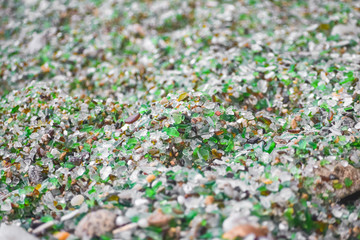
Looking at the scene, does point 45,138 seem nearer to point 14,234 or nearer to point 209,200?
point 14,234

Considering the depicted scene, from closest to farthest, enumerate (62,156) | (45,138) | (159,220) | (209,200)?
1. (159,220)
2. (209,200)
3. (62,156)
4. (45,138)

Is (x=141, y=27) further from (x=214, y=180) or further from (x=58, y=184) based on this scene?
(x=214, y=180)

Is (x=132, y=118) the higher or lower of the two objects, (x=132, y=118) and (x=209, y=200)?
the higher

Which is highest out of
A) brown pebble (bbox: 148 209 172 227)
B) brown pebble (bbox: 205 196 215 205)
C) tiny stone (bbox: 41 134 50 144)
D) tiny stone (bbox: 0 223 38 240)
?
tiny stone (bbox: 41 134 50 144)

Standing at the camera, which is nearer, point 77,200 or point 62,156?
point 77,200

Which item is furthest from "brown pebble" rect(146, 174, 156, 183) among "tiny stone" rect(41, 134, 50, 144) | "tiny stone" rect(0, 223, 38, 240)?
"tiny stone" rect(41, 134, 50, 144)

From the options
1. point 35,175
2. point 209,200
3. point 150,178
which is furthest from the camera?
point 35,175

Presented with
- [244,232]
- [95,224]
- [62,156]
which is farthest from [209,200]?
[62,156]

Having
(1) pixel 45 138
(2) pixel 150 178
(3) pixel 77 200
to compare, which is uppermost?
(1) pixel 45 138

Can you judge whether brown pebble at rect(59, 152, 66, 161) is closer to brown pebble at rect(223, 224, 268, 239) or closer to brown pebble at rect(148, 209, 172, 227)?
brown pebble at rect(148, 209, 172, 227)

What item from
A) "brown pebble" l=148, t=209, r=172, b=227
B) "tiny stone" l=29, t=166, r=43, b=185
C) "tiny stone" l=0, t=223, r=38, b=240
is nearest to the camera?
"brown pebble" l=148, t=209, r=172, b=227
